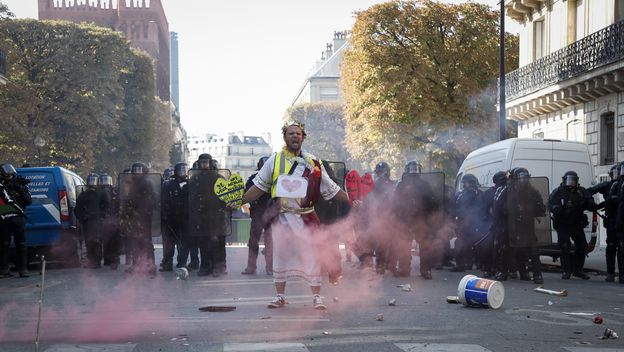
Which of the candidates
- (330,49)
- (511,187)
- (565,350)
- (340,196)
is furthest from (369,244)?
(330,49)

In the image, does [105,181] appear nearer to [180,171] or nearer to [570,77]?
[180,171]

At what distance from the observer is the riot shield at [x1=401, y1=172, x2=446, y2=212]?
49.2 feet

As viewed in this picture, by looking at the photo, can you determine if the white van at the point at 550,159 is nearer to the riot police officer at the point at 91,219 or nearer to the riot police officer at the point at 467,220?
the riot police officer at the point at 467,220

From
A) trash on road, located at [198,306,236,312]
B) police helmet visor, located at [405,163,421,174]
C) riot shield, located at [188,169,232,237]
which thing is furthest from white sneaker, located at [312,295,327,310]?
riot shield, located at [188,169,232,237]

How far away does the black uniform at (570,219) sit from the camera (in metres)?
15.4

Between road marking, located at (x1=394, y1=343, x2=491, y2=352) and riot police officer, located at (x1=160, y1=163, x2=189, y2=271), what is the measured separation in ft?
28.9

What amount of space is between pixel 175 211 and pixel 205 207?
824 millimetres

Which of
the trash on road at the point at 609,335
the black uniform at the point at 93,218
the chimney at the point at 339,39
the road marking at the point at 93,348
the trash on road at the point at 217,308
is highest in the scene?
the chimney at the point at 339,39

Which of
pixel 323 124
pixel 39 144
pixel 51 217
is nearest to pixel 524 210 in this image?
pixel 51 217

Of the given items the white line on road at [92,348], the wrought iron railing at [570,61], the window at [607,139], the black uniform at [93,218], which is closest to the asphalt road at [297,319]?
the white line on road at [92,348]

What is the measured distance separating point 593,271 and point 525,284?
181 inches

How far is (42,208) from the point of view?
1723cm

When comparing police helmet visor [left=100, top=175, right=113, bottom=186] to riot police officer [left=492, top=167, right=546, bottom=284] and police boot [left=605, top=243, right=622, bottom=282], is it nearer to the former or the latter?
riot police officer [left=492, top=167, right=546, bottom=284]

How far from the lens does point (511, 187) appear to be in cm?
1465
